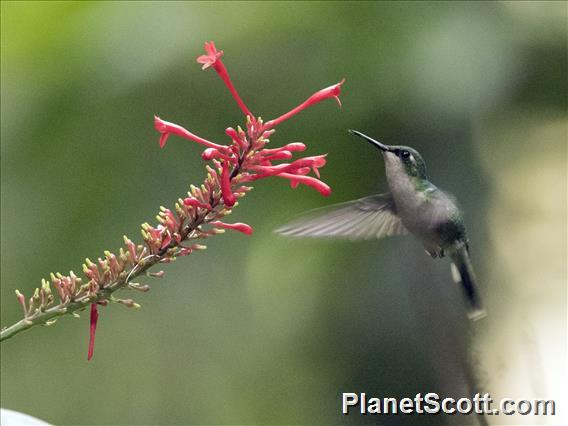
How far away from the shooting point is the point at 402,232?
7.98ft

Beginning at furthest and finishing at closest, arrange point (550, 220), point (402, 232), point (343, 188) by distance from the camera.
→ point (550, 220)
point (343, 188)
point (402, 232)

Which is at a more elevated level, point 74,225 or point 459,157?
point 459,157

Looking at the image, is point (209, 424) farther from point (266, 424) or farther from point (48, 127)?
point (48, 127)

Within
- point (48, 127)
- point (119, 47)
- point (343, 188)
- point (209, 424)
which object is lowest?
point (209, 424)

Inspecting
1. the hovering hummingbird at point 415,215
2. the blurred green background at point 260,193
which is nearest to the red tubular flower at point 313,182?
the hovering hummingbird at point 415,215

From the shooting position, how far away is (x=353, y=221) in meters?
2.25

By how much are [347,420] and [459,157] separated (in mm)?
1426

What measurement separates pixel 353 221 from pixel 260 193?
185 centimetres

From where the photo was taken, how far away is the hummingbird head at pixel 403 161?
2.28 meters

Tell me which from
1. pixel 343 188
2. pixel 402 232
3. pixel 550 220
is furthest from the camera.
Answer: pixel 550 220

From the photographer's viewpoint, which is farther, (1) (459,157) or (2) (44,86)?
(1) (459,157)

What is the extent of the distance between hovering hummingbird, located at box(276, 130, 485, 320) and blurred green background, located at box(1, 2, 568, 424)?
4.46 feet

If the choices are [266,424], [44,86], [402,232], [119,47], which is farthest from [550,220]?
[44,86]

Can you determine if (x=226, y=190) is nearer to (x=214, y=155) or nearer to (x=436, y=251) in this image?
(x=214, y=155)
